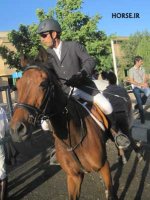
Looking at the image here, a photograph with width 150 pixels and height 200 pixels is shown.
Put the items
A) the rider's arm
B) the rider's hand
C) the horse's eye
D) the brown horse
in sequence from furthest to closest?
the rider's arm < the rider's hand < the horse's eye < the brown horse

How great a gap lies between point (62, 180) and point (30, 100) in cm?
433

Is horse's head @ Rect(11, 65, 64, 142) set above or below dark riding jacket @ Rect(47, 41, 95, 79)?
below

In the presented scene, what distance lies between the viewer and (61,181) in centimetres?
721

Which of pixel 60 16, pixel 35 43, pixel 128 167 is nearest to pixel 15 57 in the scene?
pixel 35 43

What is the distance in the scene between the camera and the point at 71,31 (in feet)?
93.7

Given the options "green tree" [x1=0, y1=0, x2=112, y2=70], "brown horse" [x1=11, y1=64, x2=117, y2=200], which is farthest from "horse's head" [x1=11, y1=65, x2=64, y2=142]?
"green tree" [x1=0, y1=0, x2=112, y2=70]

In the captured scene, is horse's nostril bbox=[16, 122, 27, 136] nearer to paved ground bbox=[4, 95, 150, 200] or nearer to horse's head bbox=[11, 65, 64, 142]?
horse's head bbox=[11, 65, 64, 142]

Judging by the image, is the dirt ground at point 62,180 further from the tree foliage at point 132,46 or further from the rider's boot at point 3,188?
the tree foliage at point 132,46

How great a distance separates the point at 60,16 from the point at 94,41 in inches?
139

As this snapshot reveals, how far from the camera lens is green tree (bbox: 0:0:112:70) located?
27.9 meters

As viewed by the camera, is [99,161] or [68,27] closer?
[99,161]

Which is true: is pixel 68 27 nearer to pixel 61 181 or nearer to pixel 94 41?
pixel 94 41

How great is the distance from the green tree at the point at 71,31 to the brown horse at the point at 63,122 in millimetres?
23603

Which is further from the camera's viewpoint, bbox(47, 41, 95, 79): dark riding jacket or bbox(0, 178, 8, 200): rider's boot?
bbox(0, 178, 8, 200): rider's boot
